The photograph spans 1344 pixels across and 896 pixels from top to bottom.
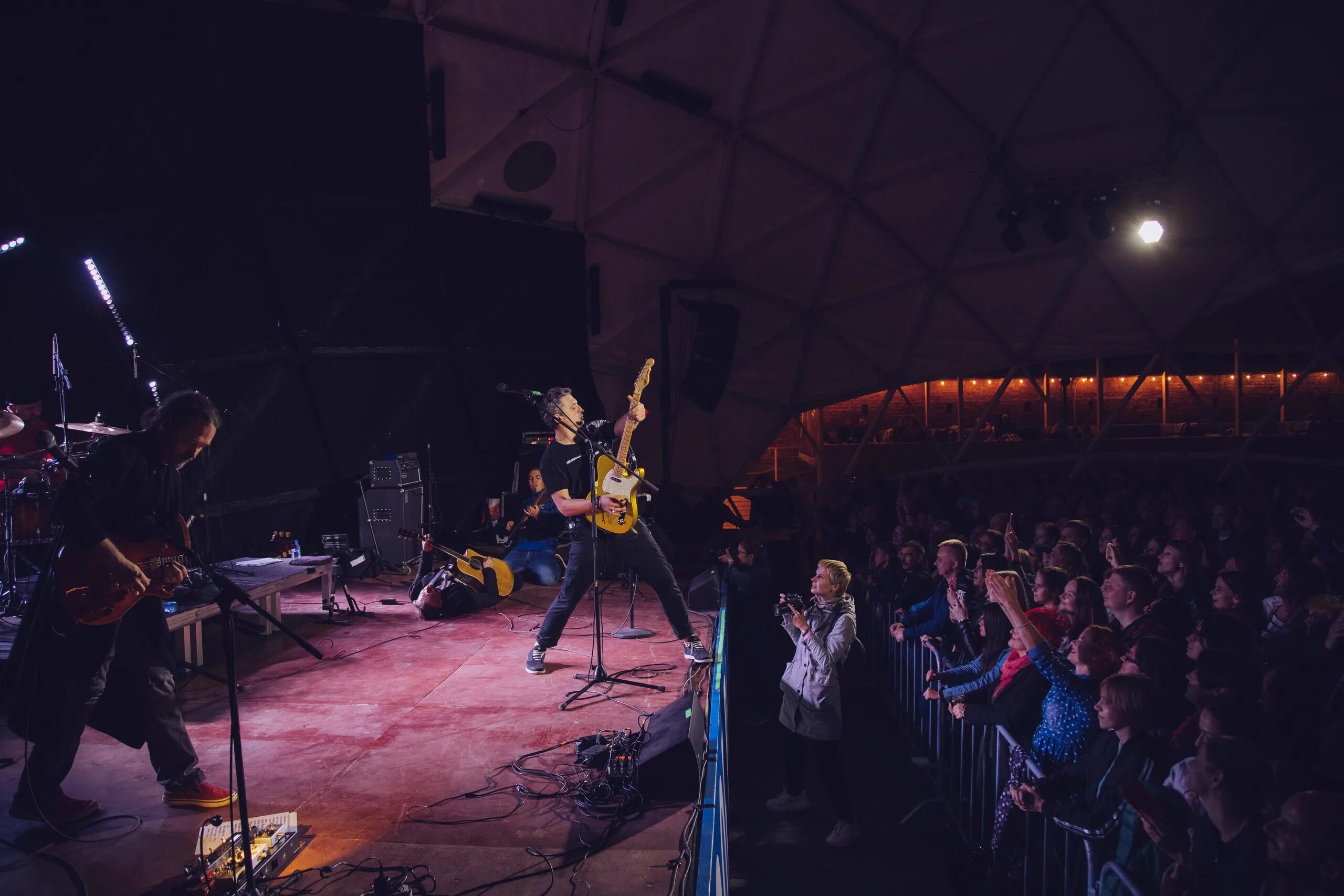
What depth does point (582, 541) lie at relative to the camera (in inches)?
220

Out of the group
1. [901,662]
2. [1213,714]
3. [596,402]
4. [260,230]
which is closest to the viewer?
[1213,714]

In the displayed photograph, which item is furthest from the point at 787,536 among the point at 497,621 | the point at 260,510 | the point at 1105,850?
→ the point at 1105,850

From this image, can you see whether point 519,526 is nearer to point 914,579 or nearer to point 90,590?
point 914,579

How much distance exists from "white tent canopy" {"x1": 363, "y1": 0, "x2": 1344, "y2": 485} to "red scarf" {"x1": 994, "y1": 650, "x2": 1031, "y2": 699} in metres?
8.31

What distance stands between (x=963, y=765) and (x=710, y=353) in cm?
911

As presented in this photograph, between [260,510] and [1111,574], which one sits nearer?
[1111,574]

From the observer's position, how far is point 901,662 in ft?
21.2

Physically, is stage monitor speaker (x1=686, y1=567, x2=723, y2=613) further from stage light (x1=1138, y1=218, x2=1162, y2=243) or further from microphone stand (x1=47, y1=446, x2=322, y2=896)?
stage light (x1=1138, y1=218, x2=1162, y2=243)

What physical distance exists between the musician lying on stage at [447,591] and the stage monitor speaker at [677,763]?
4193 millimetres

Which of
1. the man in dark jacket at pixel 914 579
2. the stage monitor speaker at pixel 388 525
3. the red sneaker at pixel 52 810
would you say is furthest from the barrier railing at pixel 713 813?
the stage monitor speaker at pixel 388 525

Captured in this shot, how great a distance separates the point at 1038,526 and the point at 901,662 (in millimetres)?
2066

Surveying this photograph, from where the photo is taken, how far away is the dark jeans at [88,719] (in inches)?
136

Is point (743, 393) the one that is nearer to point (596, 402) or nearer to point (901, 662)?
point (596, 402)

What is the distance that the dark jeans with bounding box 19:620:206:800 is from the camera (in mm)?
3461
